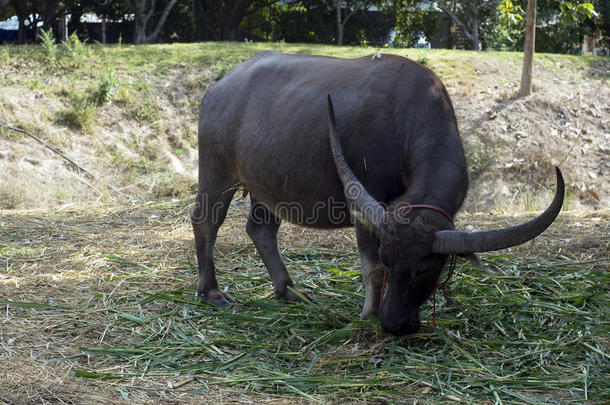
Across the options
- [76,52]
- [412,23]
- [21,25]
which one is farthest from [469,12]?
[21,25]

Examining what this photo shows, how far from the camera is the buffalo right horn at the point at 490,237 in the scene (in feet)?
10.4

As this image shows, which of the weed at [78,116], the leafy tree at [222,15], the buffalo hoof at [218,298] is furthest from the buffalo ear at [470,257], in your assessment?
the leafy tree at [222,15]

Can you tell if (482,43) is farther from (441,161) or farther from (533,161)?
(441,161)

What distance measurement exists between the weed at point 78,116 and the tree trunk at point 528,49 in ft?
20.8

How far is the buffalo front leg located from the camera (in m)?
3.94

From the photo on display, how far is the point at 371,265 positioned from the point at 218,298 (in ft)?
4.25

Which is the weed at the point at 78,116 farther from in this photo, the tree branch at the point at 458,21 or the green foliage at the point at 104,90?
the tree branch at the point at 458,21

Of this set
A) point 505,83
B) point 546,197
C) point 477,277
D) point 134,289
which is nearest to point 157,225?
point 134,289

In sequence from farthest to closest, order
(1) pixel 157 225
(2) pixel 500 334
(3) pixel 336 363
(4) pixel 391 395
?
(1) pixel 157 225
(2) pixel 500 334
(3) pixel 336 363
(4) pixel 391 395

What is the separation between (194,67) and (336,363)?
8.63 metres

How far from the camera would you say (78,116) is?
9.59 metres

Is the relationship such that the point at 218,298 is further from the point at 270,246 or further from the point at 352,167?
the point at 352,167

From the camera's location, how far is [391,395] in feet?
10.7

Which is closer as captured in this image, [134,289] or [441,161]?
[441,161]
